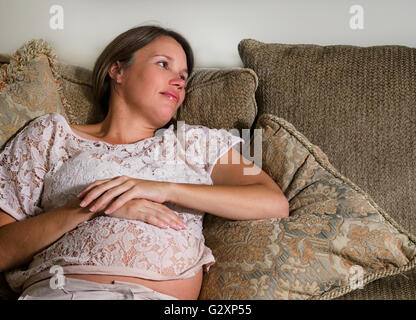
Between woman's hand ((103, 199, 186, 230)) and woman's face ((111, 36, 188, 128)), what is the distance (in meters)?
0.38

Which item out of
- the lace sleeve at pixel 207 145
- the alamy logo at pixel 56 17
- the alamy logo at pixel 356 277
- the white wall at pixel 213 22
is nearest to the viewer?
the alamy logo at pixel 356 277

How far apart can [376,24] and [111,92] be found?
105cm

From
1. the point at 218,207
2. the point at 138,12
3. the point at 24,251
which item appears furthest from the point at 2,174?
the point at 138,12

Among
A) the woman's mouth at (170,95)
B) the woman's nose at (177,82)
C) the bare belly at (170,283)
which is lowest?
the bare belly at (170,283)

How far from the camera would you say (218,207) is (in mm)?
1117

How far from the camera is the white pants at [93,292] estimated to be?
92cm

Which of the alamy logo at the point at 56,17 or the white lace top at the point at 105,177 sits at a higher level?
the alamy logo at the point at 56,17

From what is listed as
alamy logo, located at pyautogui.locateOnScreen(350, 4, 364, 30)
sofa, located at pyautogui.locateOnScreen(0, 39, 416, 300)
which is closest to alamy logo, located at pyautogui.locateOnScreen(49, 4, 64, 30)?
sofa, located at pyautogui.locateOnScreen(0, 39, 416, 300)

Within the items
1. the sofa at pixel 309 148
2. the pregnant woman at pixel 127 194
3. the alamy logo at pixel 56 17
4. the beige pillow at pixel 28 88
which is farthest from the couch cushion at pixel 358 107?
the alamy logo at pixel 56 17

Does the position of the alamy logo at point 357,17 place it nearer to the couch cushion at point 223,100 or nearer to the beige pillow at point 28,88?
the couch cushion at point 223,100

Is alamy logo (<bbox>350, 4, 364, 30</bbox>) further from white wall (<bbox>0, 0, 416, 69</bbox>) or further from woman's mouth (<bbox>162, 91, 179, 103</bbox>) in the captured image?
woman's mouth (<bbox>162, 91, 179, 103</bbox>)

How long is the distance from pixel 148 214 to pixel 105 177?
17 cm

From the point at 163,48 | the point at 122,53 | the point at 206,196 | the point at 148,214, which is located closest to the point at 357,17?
the point at 163,48
